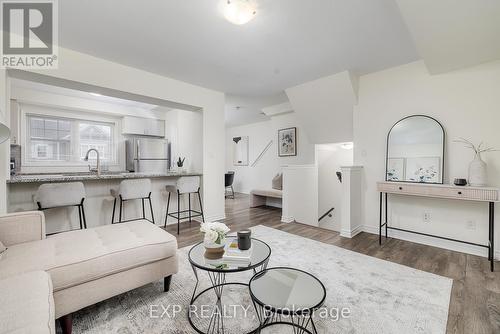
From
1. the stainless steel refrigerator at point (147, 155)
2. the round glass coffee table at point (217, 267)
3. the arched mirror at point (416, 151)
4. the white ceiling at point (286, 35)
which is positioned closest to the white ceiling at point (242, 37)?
the white ceiling at point (286, 35)

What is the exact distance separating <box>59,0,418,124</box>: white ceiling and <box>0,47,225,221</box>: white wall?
13 cm

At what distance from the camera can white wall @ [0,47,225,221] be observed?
2532mm

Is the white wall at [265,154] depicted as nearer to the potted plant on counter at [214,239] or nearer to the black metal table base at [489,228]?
the black metal table base at [489,228]

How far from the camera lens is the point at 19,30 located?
7.15ft

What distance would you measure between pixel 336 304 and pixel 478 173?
2.21 metres

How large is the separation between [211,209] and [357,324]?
2.91 meters

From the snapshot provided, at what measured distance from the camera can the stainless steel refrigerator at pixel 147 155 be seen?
4922 millimetres

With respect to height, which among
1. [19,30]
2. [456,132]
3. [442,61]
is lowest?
[456,132]

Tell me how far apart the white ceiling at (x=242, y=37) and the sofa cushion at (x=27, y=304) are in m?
2.09

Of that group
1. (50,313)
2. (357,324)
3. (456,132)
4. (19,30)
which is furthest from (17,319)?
(456,132)

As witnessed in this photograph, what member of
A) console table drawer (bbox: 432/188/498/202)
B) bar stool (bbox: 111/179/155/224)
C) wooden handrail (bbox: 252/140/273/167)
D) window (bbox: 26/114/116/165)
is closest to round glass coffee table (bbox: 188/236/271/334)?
bar stool (bbox: 111/179/155/224)

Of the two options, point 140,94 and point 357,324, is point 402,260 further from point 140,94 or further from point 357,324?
point 140,94

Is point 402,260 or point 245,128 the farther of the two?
point 245,128

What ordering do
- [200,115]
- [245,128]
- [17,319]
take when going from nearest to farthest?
[17,319]
[200,115]
[245,128]
